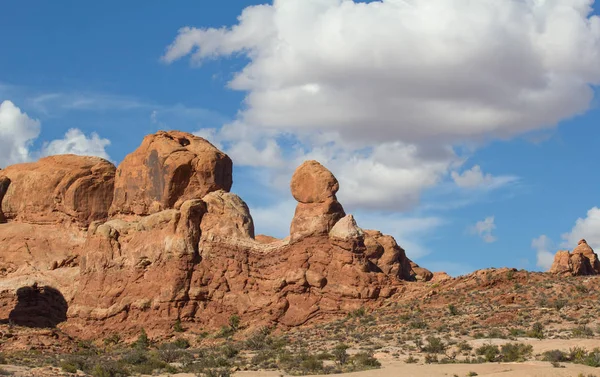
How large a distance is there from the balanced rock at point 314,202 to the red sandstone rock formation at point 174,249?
0.07m

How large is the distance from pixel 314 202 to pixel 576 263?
21.0 m

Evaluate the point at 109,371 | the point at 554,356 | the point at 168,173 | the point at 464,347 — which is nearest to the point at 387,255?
the point at 168,173

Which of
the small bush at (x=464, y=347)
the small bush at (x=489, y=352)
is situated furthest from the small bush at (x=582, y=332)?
the small bush at (x=464, y=347)

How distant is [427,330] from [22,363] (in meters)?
19.3

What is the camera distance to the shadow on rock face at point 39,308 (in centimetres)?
5797

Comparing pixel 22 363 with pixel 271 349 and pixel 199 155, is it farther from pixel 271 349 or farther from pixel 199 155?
pixel 199 155

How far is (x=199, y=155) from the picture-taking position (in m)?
60.0

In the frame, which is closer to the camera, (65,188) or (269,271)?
(269,271)

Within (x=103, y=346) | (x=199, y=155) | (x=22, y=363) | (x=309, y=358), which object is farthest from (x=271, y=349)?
(x=199, y=155)

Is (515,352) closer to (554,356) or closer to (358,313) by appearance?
(554,356)

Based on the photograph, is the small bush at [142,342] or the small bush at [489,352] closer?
the small bush at [489,352]

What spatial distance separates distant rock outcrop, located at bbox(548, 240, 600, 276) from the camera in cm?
6166

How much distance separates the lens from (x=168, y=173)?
196 feet

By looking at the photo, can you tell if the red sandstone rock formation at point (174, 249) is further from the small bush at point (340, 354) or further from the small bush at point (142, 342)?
the small bush at point (340, 354)
